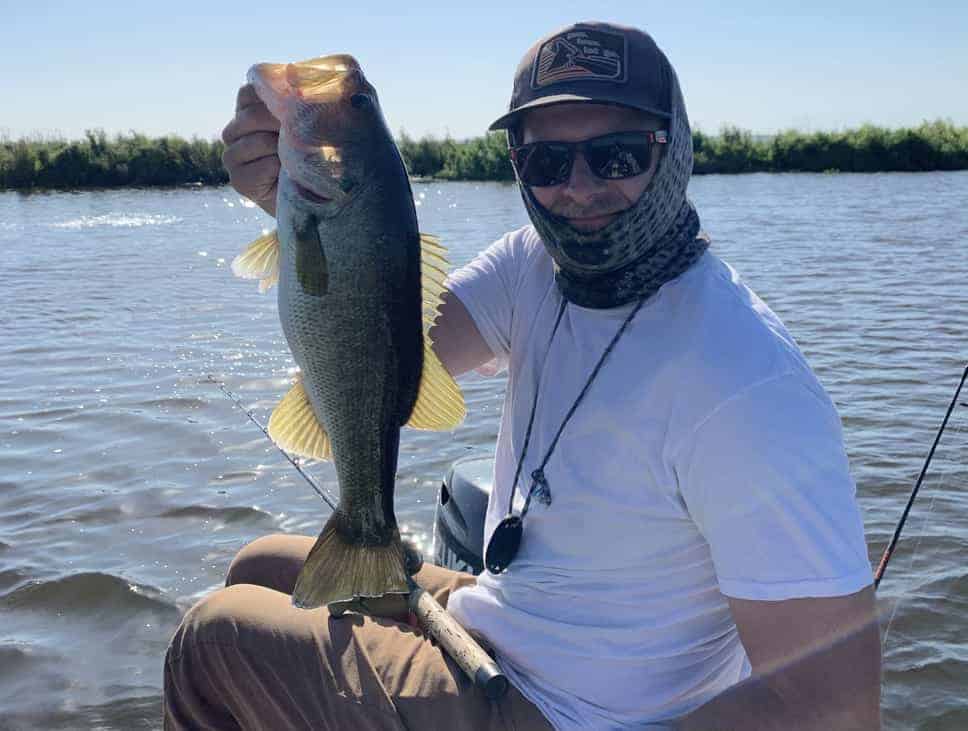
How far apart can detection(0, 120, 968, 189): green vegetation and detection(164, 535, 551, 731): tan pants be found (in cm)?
3869

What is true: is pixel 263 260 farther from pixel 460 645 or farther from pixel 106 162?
pixel 106 162

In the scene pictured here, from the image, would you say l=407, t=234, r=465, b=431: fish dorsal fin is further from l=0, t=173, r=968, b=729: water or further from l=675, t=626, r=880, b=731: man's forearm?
l=0, t=173, r=968, b=729: water

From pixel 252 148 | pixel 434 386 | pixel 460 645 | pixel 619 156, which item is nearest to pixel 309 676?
pixel 460 645

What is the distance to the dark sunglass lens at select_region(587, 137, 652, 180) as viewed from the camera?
8.13 ft

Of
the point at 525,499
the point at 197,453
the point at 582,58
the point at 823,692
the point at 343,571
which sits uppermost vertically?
the point at 582,58

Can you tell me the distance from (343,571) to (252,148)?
1140 mm

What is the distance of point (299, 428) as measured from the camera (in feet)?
8.28

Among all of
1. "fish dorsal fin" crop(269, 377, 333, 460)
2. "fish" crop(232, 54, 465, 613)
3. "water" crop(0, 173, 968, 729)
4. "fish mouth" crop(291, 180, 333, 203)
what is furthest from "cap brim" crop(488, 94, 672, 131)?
"water" crop(0, 173, 968, 729)

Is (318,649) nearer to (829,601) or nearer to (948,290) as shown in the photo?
(829,601)

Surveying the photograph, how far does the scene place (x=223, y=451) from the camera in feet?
23.9

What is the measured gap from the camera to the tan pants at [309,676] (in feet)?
8.17

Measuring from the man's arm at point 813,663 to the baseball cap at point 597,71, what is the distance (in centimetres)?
133

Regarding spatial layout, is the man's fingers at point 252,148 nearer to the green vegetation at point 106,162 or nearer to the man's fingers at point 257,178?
the man's fingers at point 257,178

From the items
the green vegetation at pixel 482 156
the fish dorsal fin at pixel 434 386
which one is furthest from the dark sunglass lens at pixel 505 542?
the green vegetation at pixel 482 156
